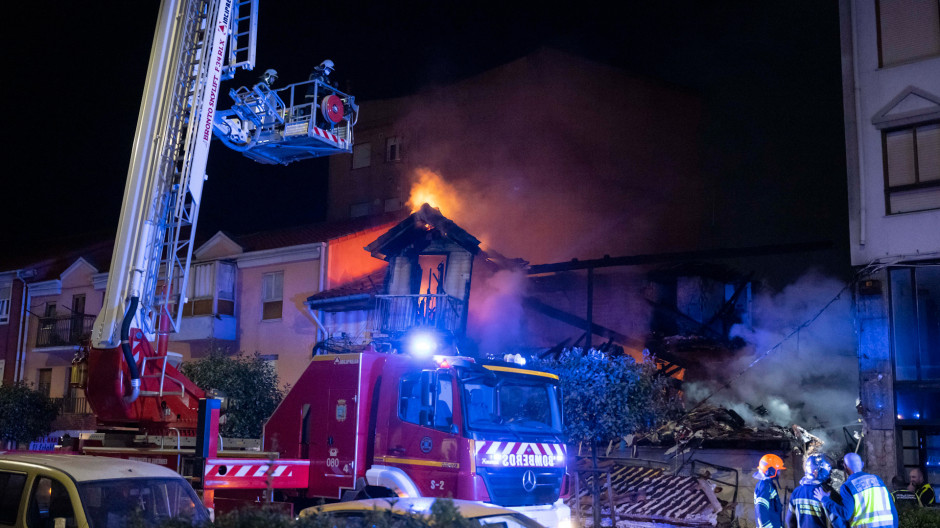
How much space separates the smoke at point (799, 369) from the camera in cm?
1806

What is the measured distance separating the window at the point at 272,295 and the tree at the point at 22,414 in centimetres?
774

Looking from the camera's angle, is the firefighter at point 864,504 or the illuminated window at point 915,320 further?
the illuminated window at point 915,320

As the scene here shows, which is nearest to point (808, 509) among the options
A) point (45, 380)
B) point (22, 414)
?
point (22, 414)

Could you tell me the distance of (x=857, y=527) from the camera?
7336 mm

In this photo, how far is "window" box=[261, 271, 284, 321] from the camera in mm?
24422

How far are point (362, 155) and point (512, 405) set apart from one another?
25.4 metres

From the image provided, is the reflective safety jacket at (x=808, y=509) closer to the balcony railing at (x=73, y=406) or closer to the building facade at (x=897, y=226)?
the building facade at (x=897, y=226)

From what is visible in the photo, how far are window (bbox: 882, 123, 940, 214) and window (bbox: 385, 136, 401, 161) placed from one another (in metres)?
20.6

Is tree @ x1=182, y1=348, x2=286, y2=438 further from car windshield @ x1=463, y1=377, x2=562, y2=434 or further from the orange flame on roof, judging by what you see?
car windshield @ x1=463, y1=377, x2=562, y2=434

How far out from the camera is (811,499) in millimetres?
7699

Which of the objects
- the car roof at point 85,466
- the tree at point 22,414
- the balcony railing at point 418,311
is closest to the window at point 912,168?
the balcony railing at point 418,311

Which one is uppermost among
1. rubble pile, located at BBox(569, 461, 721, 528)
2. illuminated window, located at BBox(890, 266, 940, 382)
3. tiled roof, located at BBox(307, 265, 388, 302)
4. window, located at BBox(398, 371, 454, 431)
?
tiled roof, located at BBox(307, 265, 388, 302)

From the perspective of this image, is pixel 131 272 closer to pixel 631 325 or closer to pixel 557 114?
pixel 631 325

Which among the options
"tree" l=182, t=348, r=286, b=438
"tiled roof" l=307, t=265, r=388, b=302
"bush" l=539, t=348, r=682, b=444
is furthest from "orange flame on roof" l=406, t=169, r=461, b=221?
"bush" l=539, t=348, r=682, b=444
